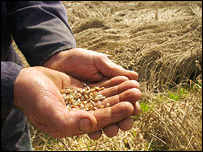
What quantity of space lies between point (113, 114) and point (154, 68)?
2.17 meters

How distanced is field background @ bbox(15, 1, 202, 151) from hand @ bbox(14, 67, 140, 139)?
34.0 inches

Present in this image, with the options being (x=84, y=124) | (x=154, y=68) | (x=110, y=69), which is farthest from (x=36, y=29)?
(x=154, y=68)

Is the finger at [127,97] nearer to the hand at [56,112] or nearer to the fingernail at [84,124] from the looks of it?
the hand at [56,112]

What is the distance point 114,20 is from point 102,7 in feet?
4.25

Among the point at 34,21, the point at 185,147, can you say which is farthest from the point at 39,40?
the point at 185,147

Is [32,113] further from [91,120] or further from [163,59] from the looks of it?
[163,59]

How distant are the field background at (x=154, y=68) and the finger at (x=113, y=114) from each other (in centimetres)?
86

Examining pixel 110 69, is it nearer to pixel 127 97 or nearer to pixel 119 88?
pixel 119 88

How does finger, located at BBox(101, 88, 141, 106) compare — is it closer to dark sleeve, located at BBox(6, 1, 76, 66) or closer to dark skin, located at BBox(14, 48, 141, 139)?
dark skin, located at BBox(14, 48, 141, 139)

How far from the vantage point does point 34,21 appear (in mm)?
1739

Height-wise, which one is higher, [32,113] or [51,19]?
[51,19]

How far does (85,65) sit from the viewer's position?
1.88 metres

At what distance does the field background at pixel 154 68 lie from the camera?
2361 millimetres

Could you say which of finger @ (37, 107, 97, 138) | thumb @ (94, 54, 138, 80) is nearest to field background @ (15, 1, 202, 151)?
thumb @ (94, 54, 138, 80)
